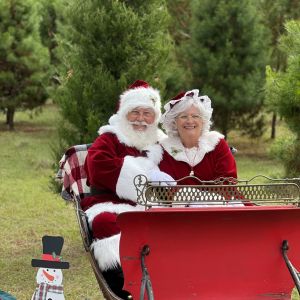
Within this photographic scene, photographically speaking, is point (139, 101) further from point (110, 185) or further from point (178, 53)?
point (178, 53)

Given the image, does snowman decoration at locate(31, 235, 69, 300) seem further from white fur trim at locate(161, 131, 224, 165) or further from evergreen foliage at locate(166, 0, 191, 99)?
evergreen foliage at locate(166, 0, 191, 99)

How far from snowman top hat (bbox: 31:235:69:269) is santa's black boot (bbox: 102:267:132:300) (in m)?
0.35

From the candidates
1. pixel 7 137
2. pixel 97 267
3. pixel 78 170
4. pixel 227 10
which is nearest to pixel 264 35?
pixel 227 10

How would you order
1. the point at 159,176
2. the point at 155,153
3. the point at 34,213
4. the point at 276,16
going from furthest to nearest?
the point at 276,16, the point at 34,213, the point at 155,153, the point at 159,176

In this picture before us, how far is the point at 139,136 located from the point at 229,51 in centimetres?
1032

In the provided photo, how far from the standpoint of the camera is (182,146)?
185 inches

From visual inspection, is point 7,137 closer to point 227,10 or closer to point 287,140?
point 227,10

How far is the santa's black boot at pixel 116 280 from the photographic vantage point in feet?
13.7

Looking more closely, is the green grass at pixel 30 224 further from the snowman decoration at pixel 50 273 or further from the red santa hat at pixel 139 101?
the snowman decoration at pixel 50 273

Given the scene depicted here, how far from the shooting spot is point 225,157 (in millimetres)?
4770

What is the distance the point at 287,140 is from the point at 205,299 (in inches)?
188

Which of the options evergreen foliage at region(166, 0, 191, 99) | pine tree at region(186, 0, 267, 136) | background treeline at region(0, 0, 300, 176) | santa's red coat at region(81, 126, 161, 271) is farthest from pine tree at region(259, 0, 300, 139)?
santa's red coat at region(81, 126, 161, 271)

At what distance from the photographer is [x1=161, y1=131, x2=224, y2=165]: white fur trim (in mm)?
4641

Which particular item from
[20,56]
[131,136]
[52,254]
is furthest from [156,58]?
[20,56]
